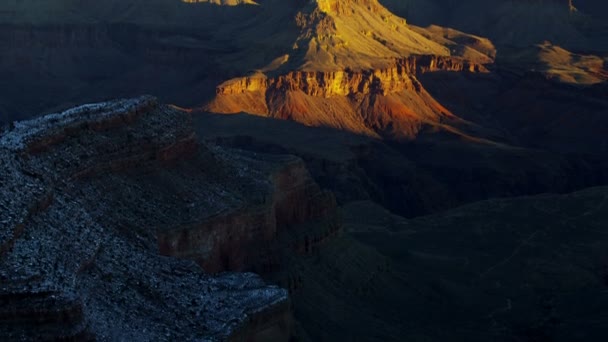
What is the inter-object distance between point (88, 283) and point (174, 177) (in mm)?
16147

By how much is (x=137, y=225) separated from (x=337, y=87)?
9656 cm

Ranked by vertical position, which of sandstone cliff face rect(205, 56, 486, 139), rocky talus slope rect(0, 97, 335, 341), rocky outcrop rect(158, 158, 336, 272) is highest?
rocky talus slope rect(0, 97, 335, 341)

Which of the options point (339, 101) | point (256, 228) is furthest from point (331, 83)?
point (256, 228)

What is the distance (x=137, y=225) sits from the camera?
53375mm

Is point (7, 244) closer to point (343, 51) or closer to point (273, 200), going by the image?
Result: point (273, 200)

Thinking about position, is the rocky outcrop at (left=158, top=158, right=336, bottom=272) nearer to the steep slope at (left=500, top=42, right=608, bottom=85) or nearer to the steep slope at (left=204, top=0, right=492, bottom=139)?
the steep slope at (left=204, top=0, right=492, bottom=139)

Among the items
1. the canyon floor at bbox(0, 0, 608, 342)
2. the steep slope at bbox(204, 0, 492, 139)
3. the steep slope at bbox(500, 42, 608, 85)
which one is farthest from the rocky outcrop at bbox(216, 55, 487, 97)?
the steep slope at bbox(500, 42, 608, 85)

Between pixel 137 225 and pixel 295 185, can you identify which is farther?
pixel 295 185

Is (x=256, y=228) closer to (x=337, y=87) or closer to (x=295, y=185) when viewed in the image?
(x=295, y=185)

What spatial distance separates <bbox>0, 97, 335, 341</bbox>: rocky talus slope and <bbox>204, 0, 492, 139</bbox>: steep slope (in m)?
73.7

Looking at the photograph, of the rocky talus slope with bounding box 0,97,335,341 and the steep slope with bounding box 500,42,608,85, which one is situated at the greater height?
the rocky talus slope with bounding box 0,97,335,341

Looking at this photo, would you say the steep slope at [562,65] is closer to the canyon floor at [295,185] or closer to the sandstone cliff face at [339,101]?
the canyon floor at [295,185]

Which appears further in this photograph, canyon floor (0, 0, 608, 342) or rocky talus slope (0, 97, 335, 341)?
canyon floor (0, 0, 608, 342)

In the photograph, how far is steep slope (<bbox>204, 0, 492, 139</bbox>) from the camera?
144000 mm
